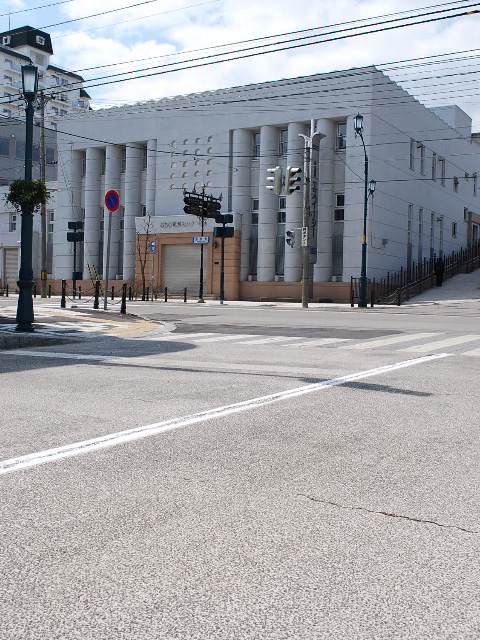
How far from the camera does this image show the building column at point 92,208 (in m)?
54.5

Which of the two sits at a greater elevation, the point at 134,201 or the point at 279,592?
the point at 134,201

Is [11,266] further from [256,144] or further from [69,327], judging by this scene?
[69,327]

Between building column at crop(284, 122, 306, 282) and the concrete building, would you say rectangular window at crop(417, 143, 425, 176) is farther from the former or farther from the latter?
building column at crop(284, 122, 306, 282)

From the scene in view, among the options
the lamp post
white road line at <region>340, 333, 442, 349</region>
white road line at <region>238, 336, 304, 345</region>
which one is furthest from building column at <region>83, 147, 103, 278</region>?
white road line at <region>340, 333, 442, 349</region>

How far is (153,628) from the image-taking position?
2768mm

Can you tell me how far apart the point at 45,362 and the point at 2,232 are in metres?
53.4

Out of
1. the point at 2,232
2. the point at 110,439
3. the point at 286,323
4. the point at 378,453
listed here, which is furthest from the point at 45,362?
the point at 2,232

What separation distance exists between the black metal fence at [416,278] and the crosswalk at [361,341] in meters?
21.6

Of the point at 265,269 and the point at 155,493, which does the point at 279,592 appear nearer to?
the point at 155,493

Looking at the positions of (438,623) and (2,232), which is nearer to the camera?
(438,623)

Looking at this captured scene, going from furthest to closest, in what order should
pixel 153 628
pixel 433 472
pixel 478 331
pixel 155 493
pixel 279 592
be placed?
1. pixel 478 331
2. pixel 433 472
3. pixel 155 493
4. pixel 279 592
5. pixel 153 628

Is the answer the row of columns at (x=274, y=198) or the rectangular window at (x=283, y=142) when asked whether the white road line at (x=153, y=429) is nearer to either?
the row of columns at (x=274, y=198)

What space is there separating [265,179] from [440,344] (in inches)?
Answer: 1289

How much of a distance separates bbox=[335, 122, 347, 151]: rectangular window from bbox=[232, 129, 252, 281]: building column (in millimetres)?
6206
